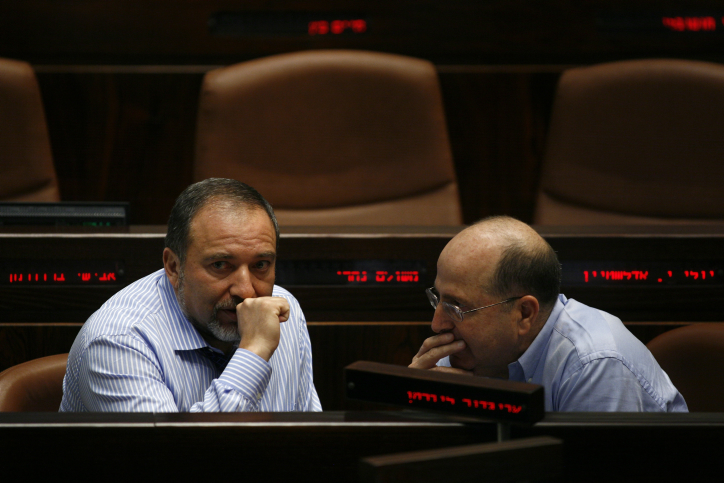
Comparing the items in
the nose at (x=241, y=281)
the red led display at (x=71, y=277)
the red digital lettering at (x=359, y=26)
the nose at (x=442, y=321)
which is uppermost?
the red digital lettering at (x=359, y=26)

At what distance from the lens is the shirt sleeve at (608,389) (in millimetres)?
951

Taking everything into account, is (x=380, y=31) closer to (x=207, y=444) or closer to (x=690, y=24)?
(x=690, y=24)

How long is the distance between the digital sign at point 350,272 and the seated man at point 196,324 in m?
0.17

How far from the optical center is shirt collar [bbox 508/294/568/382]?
3.46 ft

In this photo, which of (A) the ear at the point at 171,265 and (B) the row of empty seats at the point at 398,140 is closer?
(A) the ear at the point at 171,265

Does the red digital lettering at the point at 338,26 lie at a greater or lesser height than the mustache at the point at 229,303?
greater

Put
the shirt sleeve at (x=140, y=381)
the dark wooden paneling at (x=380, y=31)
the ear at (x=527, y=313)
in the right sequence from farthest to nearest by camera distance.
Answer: the dark wooden paneling at (x=380, y=31) → the ear at (x=527, y=313) → the shirt sleeve at (x=140, y=381)

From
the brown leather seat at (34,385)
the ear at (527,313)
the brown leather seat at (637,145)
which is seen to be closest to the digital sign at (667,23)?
the brown leather seat at (637,145)

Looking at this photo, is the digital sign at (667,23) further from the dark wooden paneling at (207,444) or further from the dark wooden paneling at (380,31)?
the dark wooden paneling at (207,444)

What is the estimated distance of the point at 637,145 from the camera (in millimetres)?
1784

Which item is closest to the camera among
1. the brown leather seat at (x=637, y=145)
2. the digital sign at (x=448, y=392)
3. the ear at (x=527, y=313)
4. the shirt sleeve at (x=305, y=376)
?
the digital sign at (x=448, y=392)

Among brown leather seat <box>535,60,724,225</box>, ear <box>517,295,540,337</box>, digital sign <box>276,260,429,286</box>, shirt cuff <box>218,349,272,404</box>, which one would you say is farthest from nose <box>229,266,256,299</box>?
brown leather seat <box>535,60,724,225</box>

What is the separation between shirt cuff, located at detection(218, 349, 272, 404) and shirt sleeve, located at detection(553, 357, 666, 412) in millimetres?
380

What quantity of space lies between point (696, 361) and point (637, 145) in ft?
2.66
